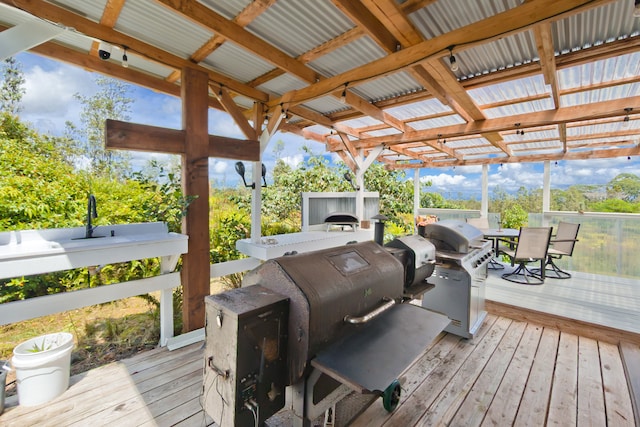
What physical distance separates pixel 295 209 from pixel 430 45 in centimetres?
537

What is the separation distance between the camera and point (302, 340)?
1.23m

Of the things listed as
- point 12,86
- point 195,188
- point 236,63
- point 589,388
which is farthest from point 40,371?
point 12,86

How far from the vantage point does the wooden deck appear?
6.33 feet

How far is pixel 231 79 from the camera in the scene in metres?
3.33

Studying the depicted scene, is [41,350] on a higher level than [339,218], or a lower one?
lower

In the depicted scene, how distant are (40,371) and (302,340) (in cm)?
212

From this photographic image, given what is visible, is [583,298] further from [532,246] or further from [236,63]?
[236,63]

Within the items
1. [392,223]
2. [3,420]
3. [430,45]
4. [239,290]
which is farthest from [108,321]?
[392,223]

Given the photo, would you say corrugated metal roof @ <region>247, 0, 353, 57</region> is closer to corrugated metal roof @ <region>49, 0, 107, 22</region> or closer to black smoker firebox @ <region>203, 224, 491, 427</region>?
corrugated metal roof @ <region>49, 0, 107, 22</region>

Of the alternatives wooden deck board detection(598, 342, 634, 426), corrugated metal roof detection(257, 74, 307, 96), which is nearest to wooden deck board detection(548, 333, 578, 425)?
wooden deck board detection(598, 342, 634, 426)

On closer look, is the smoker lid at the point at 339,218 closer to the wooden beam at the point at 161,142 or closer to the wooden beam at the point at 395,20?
the wooden beam at the point at 161,142

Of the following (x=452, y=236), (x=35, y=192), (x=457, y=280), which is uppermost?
→ (x=35, y=192)

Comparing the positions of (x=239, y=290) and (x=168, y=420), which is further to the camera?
(x=168, y=420)

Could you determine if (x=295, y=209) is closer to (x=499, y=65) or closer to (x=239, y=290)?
(x=499, y=65)
